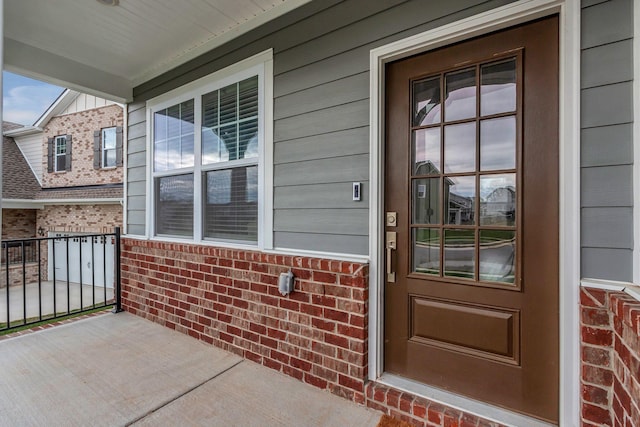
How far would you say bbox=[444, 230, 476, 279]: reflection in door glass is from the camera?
5.77 ft

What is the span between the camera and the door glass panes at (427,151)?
1870mm

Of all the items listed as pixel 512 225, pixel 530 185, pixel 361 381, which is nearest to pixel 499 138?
pixel 530 185

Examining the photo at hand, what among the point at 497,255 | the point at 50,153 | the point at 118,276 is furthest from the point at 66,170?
the point at 497,255

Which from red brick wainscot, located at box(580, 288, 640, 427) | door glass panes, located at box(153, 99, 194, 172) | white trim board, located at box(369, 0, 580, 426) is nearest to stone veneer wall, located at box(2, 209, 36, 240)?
door glass panes, located at box(153, 99, 194, 172)

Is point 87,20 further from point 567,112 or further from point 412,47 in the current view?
point 567,112

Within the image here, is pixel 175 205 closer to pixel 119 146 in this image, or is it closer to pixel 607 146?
pixel 607 146

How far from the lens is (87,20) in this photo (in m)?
2.63

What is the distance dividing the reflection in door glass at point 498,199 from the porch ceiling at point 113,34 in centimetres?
191

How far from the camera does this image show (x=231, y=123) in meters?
2.82


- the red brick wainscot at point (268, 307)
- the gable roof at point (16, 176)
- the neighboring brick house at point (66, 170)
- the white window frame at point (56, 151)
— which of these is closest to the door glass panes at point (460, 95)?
the red brick wainscot at point (268, 307)

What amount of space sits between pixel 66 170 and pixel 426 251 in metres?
11.5

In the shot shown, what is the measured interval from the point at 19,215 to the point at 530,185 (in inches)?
552

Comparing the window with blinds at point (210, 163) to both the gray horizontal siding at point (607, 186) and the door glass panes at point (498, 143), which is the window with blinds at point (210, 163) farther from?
the gray horizontal siding at point (607, 186)

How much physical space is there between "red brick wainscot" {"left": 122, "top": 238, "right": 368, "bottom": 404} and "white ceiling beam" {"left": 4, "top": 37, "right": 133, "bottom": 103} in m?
1.86
